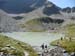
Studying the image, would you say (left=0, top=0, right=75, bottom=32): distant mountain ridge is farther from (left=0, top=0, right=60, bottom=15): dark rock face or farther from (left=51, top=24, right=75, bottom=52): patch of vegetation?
(left=51, top=24, right=75, bottom=52): patch of vegetation

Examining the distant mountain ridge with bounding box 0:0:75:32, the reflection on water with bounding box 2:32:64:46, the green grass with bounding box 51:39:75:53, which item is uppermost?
the distant mountain ridge with bounding box 0:0:75:32

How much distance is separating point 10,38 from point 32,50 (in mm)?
705

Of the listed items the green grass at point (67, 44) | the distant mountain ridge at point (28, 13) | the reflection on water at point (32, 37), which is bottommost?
the green grass at point (67, 44)

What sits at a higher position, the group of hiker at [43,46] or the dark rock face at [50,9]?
the dark rock face at [50,9]

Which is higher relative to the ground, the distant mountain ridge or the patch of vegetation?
the distant mountain ridge

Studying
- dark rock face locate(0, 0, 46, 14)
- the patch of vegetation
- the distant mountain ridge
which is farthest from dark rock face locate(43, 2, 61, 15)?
the patch of vegetation

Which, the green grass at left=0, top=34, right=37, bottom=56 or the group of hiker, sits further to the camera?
the group of hiker

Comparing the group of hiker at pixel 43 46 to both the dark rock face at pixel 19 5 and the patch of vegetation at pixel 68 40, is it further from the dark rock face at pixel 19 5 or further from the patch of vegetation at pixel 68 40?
the dark rock face at pixel 19 5

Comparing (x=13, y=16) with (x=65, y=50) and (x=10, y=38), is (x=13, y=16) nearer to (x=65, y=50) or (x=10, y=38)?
(x=10, y=38)

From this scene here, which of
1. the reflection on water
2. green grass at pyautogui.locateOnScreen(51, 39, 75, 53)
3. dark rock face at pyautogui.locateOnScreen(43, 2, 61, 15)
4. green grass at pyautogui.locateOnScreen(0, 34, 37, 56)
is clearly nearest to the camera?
green grass at pyautogui.locateOnScreen(0, 34, 37, 56)

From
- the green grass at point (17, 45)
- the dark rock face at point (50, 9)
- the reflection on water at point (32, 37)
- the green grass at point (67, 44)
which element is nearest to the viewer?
the green grass at point (17, 45)

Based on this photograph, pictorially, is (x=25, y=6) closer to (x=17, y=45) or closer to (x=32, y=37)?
(x=32, y=37)

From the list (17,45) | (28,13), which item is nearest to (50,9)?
(28,13)

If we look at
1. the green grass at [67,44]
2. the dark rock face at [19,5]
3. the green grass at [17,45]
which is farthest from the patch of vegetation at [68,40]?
the dark rock face at [19,5]
